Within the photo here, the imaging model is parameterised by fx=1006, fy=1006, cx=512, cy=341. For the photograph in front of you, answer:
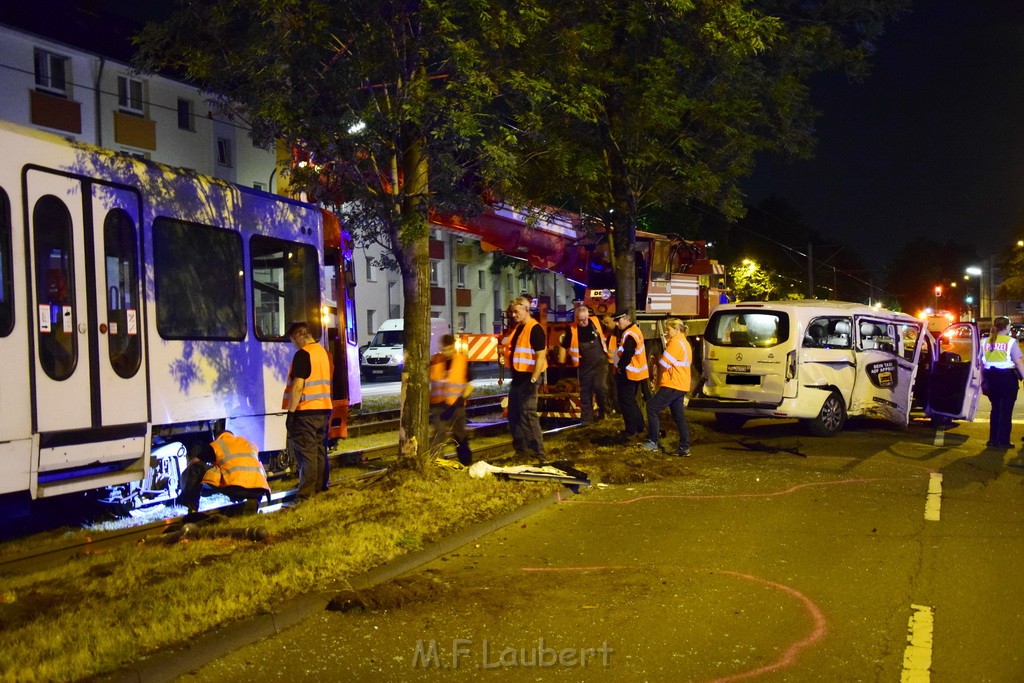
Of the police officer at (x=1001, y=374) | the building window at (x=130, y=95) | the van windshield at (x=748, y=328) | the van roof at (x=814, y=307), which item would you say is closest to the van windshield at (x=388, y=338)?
the building window at (x=130, y=95)

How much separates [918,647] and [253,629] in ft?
11.6

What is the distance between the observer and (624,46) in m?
15.8

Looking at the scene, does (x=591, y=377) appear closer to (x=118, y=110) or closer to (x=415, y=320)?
(x=415, y=320)

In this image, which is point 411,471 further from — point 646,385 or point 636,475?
point 646,385

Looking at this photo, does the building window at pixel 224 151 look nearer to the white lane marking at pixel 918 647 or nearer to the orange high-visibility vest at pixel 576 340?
the orange high-visibility vest at pixel 576 340

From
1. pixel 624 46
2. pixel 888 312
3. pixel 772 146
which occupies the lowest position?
pixel 888 312

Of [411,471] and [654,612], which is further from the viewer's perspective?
[411,471]

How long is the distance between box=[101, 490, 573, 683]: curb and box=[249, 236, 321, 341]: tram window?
3417 millimetres

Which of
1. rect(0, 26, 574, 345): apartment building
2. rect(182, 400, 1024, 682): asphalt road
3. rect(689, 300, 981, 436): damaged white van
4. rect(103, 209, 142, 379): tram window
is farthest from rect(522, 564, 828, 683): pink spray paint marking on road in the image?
rect(0, 26, 574, 345): apartment building

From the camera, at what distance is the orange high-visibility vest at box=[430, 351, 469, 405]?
10673mm

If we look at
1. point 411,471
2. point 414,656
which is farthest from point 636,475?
point 414,656

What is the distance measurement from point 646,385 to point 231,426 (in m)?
6.50

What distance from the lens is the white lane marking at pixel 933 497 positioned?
8.77 meters

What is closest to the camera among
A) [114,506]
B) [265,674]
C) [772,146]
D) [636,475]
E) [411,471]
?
[265,674]
